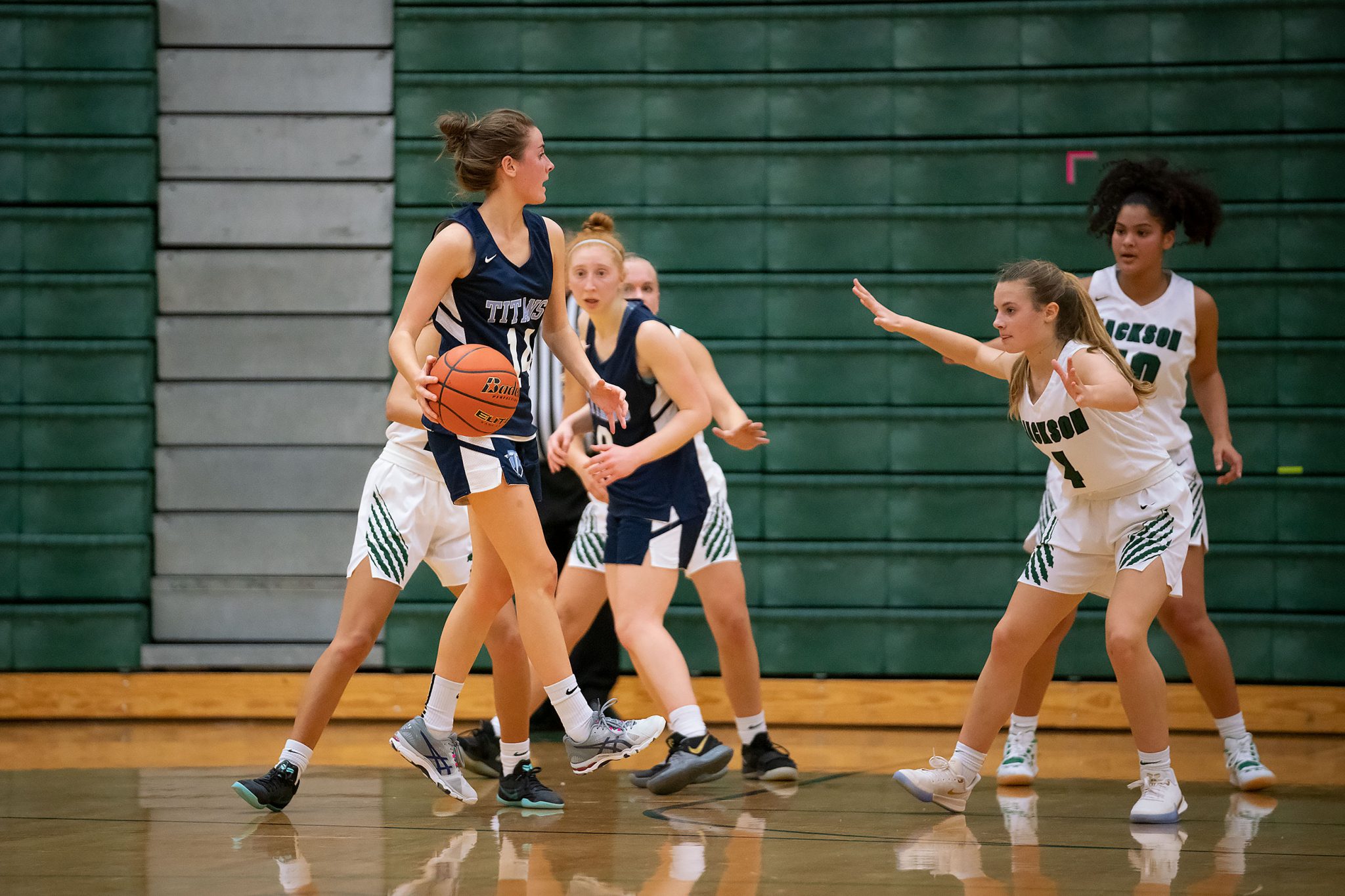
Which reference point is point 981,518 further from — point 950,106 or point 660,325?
point 660,325

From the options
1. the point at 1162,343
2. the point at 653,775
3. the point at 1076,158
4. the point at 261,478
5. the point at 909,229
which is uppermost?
the point at 1076,158

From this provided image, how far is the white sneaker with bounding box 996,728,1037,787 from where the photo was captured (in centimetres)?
407

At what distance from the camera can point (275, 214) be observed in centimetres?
619

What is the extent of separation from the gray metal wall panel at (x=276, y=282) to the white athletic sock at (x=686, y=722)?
3.02 m

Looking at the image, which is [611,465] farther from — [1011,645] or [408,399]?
[1011,645]

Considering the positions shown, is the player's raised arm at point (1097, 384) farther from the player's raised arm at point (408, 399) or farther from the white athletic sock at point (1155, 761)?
the player's raised arm at point (408, 399)

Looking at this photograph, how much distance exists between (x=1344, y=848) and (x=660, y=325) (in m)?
2.24

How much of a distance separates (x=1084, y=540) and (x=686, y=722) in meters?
1.21

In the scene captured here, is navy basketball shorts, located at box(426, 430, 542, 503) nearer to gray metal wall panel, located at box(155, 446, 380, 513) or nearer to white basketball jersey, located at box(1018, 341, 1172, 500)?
white basketball jersey, located at box(1018, 341, 1172, 500)

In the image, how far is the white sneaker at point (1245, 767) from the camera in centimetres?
402

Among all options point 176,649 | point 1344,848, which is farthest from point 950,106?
point 176,649

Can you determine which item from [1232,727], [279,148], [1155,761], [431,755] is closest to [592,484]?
[431,755]

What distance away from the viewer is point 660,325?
13.1ft

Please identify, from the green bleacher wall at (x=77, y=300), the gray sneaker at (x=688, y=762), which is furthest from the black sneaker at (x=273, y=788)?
the green bleacher wall at (x=77, y=300)
